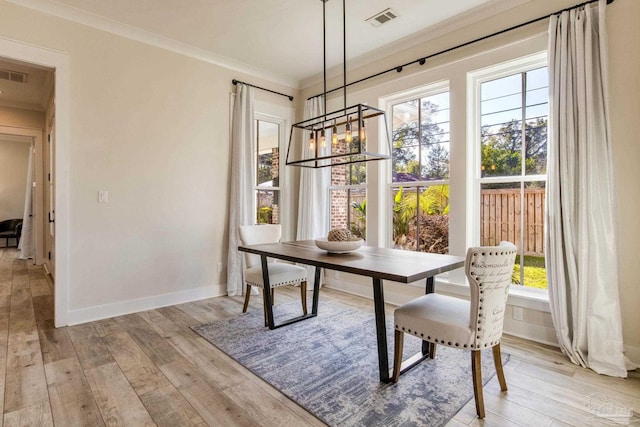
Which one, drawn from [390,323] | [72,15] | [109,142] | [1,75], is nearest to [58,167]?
[109,142]

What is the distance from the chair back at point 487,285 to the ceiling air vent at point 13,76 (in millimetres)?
5394

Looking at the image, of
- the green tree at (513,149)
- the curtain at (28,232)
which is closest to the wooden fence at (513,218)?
the green tree at (513,149)

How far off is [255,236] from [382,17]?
8.03 ft

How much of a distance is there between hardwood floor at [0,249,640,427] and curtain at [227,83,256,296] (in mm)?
1076

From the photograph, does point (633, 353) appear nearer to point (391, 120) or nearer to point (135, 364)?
point (391, 120)

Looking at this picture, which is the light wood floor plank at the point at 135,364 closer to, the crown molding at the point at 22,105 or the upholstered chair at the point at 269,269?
the upholstered chair at the point at 269,269

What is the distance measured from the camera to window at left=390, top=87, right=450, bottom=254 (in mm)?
3439

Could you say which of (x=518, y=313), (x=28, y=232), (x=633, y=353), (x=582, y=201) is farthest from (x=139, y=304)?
(x=28, y=232)

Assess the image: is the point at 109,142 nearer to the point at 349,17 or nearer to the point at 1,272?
the point at 349,17

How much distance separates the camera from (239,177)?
409 cm

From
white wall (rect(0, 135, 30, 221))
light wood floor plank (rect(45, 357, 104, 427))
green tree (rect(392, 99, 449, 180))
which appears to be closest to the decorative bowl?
green tree (rect(392, 99, 449, 180))

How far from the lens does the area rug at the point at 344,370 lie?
1.81 meters

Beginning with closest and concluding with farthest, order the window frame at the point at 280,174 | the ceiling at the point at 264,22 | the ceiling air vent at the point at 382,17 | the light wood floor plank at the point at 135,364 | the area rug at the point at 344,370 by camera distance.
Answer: the area rug at the point at 344,370
the light wood floor plank at the point at 135,364
the ceiling at the point at 264,22
the ceiling air vent at the point at 382,17
the window frame at the point at 280,174

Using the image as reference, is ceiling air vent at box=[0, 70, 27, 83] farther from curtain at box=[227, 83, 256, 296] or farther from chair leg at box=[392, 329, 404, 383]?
chair leg at box=[392, 329, 404, 383]
